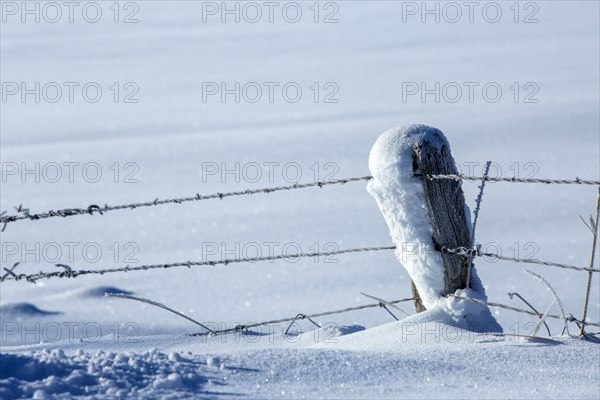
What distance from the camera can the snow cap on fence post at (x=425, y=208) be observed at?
3.62 metres

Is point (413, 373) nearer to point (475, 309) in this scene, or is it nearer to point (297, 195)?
point (475, 309)

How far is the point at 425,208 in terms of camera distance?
366cm

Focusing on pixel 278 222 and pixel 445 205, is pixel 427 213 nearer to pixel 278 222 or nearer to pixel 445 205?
pixel 445 205

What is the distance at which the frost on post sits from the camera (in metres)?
3.63

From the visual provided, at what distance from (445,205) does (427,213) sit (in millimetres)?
77

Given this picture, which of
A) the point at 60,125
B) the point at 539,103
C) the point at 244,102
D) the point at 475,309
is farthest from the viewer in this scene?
the point at 244,102

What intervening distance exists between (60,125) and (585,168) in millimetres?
11414

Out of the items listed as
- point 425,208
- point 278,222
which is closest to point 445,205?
point 425,208

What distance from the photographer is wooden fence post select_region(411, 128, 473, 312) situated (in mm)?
3611

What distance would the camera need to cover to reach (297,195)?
11.0m

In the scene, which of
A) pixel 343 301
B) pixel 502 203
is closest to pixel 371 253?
pixel 343 301

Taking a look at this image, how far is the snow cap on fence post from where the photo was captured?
3625 mm

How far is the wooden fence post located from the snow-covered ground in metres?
0.21

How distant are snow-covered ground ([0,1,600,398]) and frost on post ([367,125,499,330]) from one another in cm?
15
